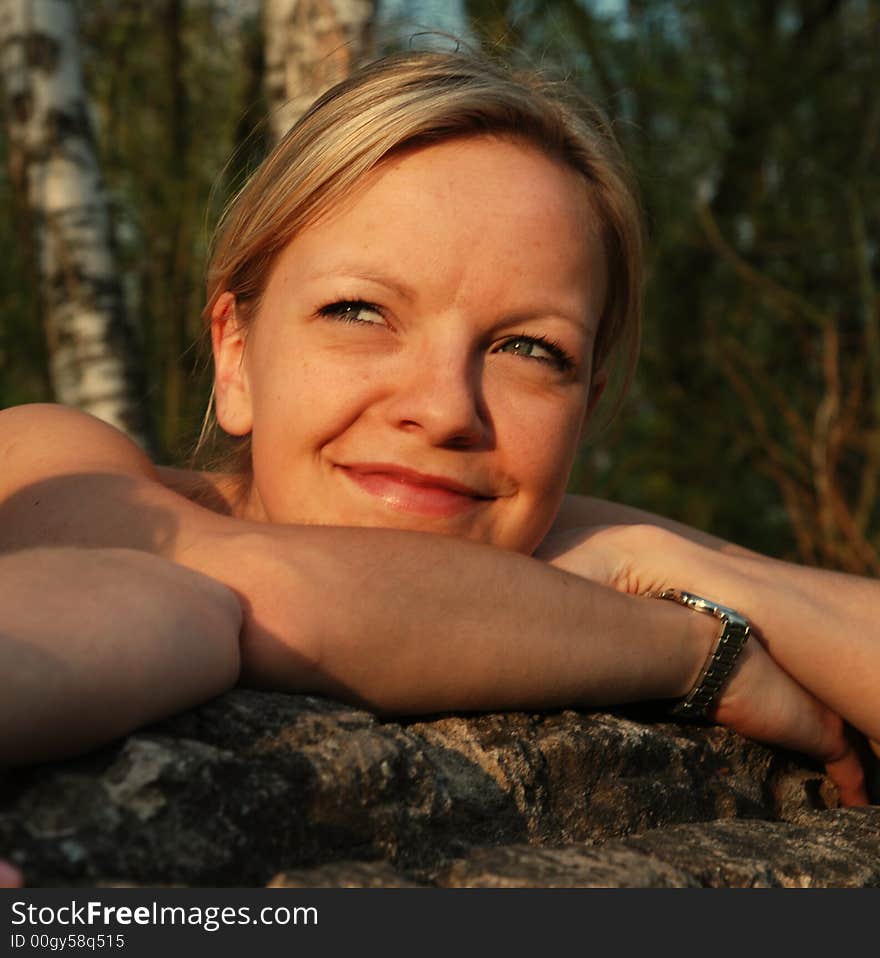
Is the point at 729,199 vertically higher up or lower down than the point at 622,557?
higher up

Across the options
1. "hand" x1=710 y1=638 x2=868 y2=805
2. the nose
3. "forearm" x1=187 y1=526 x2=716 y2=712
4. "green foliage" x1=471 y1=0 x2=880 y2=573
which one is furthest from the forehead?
"green foliage" x1=471 y1=0 x2=880 y2=573

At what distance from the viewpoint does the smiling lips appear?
224 cm

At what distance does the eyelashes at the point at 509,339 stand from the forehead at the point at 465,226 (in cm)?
7

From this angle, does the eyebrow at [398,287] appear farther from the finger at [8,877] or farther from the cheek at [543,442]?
the finger at [8,877]

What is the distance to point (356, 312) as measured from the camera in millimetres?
2301

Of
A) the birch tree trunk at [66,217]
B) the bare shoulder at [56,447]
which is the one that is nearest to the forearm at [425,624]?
the bare shoulder at [56,447]

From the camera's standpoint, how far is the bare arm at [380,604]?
5.90 feet

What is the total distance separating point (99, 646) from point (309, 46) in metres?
3.53

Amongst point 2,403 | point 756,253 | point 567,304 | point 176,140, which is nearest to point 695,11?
point 756,253

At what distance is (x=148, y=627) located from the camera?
4.90 ft

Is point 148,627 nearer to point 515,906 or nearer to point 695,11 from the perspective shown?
point 515,906

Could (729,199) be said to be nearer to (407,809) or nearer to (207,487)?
(207,487)

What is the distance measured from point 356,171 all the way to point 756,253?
7.26 metres

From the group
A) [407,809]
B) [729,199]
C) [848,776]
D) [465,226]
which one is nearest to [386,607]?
[407,809]
